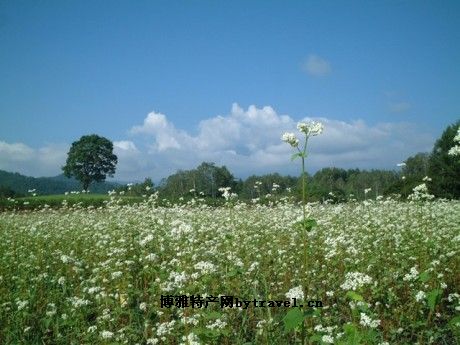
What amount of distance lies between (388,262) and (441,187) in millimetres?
32826

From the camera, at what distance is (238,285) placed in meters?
5.66

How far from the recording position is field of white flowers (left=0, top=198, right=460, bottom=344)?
4.46m

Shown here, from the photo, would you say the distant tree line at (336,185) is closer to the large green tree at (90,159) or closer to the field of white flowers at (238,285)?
the field of white flowers at (238,285)

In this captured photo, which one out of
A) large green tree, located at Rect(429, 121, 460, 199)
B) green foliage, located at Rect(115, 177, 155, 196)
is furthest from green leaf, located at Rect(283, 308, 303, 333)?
large green tree, located at Rect(429, 121, 460, 199)

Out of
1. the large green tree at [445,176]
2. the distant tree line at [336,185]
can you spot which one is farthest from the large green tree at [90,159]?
the large green tree at [445,176]

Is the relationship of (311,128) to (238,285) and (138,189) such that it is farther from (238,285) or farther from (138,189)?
(138,189)

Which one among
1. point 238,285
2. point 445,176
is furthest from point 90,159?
point 238,285

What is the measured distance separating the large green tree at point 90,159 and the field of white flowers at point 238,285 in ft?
219

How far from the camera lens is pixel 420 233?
7945 millimetres

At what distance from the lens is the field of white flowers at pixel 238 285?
4.46 metres

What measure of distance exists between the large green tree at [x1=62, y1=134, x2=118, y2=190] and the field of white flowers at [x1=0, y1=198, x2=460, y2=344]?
219 feet

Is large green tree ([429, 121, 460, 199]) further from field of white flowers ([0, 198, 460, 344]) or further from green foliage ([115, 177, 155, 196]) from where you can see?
field of white flowers ([0, 198, 460, 344])

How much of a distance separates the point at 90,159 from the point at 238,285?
7432 centimetres

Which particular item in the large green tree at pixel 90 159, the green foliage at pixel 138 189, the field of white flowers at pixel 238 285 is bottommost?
the field of white flowers at pixel 238 285
